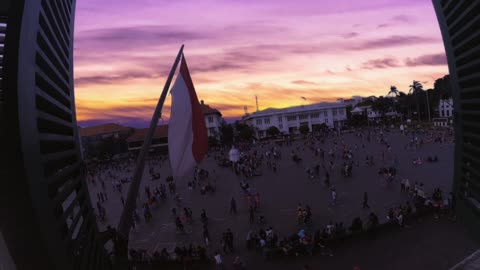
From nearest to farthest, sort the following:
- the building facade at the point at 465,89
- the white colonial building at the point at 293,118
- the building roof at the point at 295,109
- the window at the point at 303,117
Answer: the building facade at the point at 465,89
the white colonial building at the point at 293,118
the building roof at the point at 295,109
the window at the point at 303,117

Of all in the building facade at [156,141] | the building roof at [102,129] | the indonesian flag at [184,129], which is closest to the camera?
→ the indonesian flag at [184,129]

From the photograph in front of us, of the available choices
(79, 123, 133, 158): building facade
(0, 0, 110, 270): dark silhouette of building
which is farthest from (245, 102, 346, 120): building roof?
(0, 0, 110, 270): dark silhouette of building

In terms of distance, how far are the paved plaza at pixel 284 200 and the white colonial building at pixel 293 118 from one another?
203ft

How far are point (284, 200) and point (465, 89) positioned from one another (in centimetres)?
1674

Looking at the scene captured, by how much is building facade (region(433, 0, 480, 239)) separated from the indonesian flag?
176 inches

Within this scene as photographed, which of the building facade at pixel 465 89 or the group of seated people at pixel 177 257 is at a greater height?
the building facade at pixel 465 89

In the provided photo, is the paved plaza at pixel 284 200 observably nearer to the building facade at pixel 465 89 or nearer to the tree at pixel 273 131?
the building facade at pixel 465 89

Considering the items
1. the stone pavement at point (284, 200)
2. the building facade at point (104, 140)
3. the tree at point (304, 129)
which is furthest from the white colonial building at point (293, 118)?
the stone pavement at point (284, 200)

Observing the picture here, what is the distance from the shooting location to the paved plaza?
1688cm

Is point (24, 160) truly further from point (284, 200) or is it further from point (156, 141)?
point (156, 141)

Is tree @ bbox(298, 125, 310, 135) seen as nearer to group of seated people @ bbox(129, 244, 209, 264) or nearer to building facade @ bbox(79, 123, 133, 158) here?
building facade @ bbox(79, 123, 133, 158)

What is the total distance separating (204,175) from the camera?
1348 inches

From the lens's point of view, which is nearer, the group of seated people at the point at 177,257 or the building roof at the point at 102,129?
the group of seated people at the point at 177,257

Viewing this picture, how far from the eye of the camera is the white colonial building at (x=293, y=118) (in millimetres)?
97188
